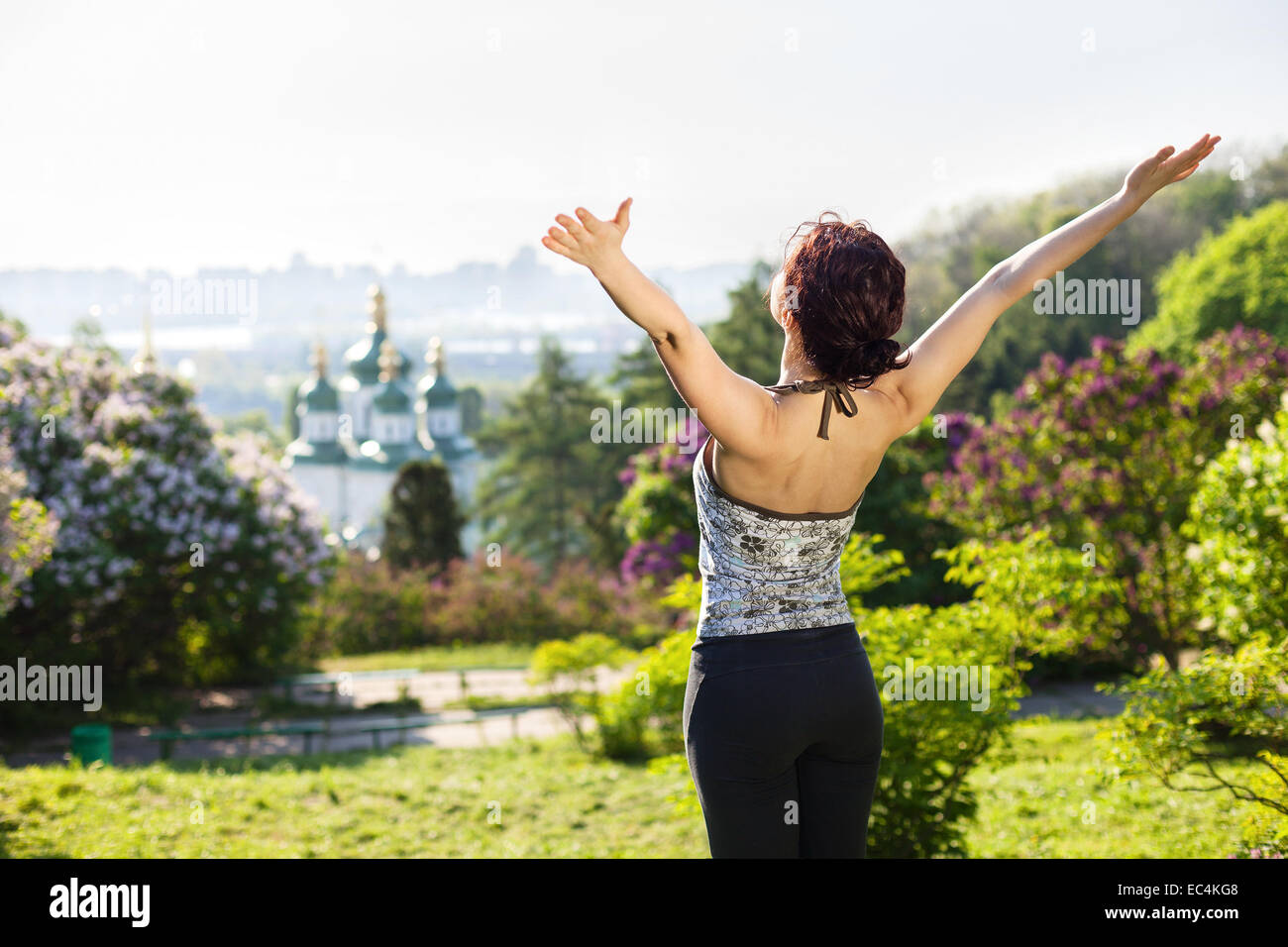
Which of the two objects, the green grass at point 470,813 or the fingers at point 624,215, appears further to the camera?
the green grass at point 470,813

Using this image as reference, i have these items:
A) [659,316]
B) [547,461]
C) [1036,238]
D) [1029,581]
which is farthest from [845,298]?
[547,461]

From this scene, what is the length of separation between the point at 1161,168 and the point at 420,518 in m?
16.3

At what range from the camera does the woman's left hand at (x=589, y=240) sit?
1.42 m

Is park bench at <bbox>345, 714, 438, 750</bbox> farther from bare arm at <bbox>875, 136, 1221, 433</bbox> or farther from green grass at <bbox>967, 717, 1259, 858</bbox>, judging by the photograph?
bare arm at <bbox>875, 136, 1221, 433</bbox>

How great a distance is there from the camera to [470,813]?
5.64 metres

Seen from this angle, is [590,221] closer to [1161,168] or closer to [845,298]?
[845,298]

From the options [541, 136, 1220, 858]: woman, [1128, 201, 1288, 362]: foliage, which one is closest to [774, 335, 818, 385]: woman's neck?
[541, 136, 1220, 858]: woman

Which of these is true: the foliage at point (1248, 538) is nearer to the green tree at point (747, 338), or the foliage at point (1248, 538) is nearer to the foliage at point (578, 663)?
the foliage at point (578, 663)

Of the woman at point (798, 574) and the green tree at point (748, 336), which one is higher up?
the green tree at point (748, 336)

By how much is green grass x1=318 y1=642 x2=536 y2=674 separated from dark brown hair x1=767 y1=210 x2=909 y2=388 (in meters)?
10.9

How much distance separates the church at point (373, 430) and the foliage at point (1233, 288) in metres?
24.9

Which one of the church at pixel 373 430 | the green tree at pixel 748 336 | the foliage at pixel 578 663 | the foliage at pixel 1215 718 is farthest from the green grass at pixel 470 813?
the church at pixel 373 430

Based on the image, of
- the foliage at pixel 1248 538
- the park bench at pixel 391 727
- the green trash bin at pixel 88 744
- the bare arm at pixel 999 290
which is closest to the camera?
the bare arm at pixel 999 290

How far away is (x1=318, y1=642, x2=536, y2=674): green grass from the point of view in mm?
12555
